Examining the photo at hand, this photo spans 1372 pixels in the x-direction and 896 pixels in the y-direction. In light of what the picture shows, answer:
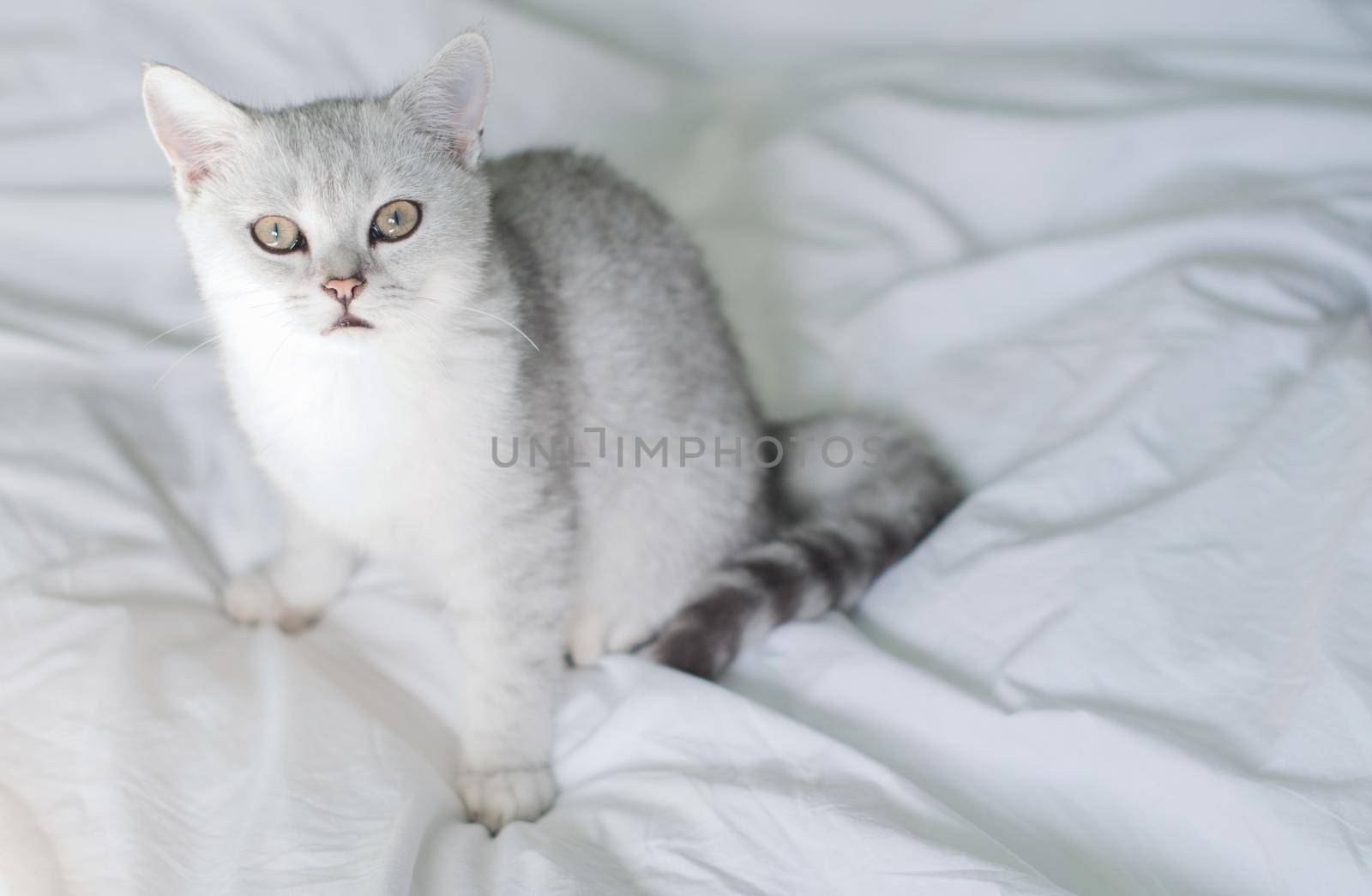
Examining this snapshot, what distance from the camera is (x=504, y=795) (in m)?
1.54

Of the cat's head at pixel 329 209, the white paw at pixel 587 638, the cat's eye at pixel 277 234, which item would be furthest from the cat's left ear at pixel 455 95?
the white paw at pixel 587 638

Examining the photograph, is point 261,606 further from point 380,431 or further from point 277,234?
point 277,234

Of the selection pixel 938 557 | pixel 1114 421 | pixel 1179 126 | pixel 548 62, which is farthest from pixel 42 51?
pixel 1179 126

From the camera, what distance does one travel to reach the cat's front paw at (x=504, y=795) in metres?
1.54

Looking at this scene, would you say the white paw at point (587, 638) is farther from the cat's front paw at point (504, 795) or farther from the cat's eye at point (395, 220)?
the cat's eye at point (395, 220)

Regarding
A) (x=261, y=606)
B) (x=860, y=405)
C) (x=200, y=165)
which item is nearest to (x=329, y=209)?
(x=200, y=165)

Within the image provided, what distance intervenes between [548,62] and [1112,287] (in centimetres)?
136

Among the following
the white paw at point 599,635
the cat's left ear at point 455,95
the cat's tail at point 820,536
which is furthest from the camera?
the white paw at point 599,635

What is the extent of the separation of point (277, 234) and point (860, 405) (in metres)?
1.25

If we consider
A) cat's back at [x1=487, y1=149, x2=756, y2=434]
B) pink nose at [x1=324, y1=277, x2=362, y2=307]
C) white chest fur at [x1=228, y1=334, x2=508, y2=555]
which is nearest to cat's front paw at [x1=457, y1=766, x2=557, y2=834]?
white chest fur at [x1=228, y1=334, x2=508, y2=555]

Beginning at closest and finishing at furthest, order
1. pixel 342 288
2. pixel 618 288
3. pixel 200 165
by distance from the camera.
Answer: pixel 342 288, pixel 200 165, pixel 618 288

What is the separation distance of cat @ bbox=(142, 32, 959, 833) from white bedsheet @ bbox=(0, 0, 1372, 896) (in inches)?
4.0

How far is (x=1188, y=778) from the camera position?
53.0 inches

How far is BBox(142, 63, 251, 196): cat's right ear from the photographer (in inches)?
54.2
